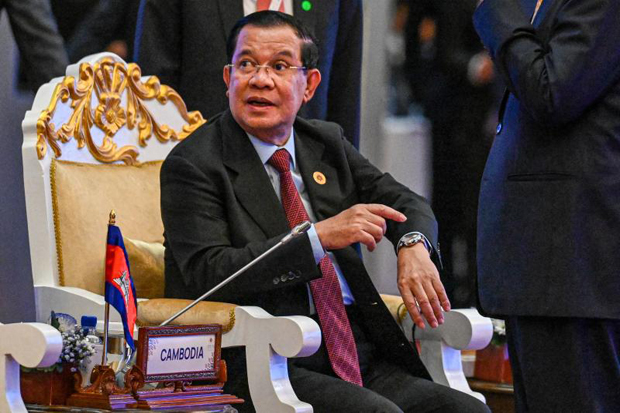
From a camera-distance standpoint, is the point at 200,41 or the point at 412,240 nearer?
the point at 412,240

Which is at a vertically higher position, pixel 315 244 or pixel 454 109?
pixel 454 109

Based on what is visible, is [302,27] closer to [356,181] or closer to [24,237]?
[356,181]

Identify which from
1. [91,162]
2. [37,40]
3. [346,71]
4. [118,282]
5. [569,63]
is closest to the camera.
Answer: [569,63]

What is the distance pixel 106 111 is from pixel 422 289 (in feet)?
4.18

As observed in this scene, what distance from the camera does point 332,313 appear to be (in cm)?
250

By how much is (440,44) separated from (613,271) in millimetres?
2341

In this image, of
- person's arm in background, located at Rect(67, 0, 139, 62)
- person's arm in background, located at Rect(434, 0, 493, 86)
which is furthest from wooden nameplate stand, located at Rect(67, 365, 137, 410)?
person's arm in background, located at Rect(434, 0, 493, 86)

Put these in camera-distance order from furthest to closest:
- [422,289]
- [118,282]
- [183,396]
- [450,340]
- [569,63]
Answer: [450,340] → [422,289] → [118,282] → [183,396] → [569,63]

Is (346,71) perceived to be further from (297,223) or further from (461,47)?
(297,223)

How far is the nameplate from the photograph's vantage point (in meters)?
2.02

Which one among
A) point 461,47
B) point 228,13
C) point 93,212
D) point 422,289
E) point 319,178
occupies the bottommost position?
point 422,289

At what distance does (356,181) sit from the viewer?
112 inches

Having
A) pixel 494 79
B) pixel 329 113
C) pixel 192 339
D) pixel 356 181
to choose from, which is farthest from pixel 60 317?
pixel 494 79

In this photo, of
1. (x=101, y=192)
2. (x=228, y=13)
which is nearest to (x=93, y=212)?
(x=101, y=192)
